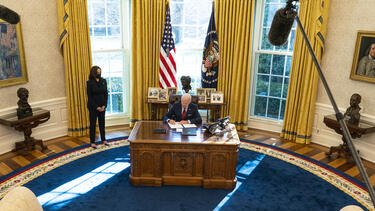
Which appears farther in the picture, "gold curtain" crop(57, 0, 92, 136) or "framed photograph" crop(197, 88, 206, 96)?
"framed photograph" crop(197, 88, 206, 96)

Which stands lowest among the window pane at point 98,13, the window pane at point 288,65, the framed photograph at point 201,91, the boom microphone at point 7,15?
the framed photograph at point 201,91

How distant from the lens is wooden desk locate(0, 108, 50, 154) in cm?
561

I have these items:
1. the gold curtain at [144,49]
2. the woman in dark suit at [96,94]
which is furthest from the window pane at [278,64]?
the woman in dark suit at [96,94]

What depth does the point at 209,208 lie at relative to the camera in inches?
173

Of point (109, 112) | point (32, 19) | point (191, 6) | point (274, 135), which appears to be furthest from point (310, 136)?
point (32, 19)

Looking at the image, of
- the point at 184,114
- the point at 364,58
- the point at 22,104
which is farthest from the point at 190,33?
the point at 22,104

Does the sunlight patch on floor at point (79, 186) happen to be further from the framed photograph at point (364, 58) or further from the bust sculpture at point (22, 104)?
the framed photograph at point (364, 58)

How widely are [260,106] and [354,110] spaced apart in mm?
2369

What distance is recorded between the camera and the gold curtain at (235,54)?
706 cm

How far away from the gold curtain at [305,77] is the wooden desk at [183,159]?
2.60 meters

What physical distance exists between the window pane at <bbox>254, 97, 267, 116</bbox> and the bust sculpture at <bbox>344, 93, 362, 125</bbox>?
2.14 meters

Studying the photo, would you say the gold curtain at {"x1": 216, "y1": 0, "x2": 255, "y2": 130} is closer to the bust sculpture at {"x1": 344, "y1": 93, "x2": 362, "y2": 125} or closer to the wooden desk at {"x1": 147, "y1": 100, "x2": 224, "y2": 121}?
the wooden desk at {"x1": 147, "y1": 100, "x2": 224, "y2": 121}

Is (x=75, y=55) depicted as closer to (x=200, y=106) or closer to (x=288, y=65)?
(x=200, y=106)

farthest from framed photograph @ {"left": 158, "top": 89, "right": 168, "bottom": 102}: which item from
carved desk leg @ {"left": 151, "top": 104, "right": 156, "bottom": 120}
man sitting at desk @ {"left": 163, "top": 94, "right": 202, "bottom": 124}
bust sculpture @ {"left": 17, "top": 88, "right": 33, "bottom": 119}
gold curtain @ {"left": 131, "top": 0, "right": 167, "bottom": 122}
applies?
bust sculpture @ {"left": 17, "top": 88, "right": 33, "bottom": 119}
